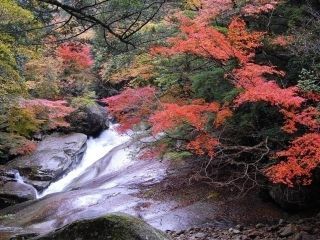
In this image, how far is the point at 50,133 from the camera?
20.2 m

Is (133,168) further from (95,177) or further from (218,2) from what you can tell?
(218,2)

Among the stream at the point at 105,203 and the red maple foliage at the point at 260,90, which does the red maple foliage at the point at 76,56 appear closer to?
the stream at the point at 105,203

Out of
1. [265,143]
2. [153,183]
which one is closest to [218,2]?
[265,143]

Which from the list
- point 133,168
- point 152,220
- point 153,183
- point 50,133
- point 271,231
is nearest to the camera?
point 271,231

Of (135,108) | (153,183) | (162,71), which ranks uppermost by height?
(162,71)

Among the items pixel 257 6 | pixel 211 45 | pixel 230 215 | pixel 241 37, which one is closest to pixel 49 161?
pixel 230 215

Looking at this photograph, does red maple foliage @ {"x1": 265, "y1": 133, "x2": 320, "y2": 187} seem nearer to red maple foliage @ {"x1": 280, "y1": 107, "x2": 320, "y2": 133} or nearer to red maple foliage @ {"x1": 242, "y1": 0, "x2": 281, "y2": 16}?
red maple foliage @ {"x1": 280, "y1": 107, "x2": 320, "y2": 133}

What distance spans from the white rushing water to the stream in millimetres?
43

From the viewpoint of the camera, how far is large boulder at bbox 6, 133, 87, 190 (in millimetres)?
15612

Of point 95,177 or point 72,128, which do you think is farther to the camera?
point 72,128

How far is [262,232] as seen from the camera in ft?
27.2

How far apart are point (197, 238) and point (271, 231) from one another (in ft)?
5.39

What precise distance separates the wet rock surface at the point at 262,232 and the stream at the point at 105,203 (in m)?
0.54

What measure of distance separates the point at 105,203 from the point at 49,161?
6346 mm
